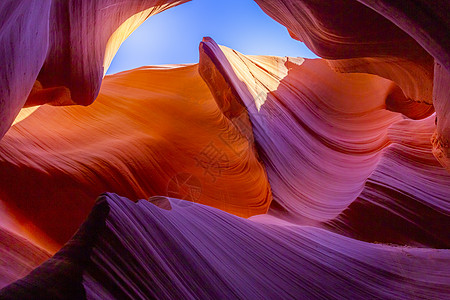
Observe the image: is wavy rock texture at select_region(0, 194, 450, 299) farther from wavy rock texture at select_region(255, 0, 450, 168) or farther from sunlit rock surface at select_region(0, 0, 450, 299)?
wavy rock texture at select_region(255, 0, 450, 168)

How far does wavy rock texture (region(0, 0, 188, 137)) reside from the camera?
6.85 ft

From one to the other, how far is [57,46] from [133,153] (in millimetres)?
3011

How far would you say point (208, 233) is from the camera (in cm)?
253

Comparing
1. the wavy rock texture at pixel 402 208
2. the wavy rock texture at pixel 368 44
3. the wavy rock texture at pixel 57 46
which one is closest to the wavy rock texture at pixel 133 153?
the wavy rock texture at pixel 402 208

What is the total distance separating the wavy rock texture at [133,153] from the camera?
15.8 ft

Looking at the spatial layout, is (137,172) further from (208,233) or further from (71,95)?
(208,233)

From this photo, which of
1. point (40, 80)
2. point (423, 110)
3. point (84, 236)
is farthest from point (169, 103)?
point (84, 236)

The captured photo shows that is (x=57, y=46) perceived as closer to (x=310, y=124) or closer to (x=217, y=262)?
(x=217, y=262)

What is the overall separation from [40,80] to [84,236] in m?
2.38

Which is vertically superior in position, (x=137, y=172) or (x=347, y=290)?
(x=347, y=290)

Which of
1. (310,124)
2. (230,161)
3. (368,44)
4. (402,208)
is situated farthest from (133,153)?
(402,208)

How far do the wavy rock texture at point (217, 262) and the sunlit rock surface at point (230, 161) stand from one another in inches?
0.4

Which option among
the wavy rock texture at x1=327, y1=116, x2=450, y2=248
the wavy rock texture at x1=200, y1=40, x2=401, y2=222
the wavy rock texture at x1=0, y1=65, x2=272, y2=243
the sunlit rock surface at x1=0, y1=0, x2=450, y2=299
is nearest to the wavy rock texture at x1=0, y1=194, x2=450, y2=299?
the sunlit rock surface at x1=0, y1=0, x2=450, y2=299

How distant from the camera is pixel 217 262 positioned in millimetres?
2180
